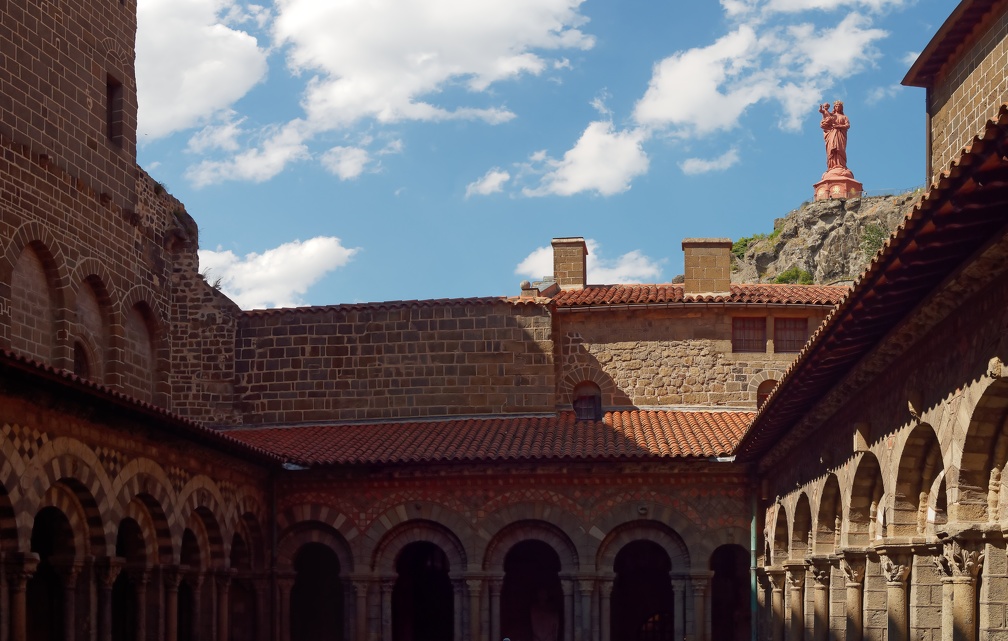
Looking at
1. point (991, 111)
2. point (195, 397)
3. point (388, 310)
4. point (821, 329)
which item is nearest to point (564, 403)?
point (388, 310)

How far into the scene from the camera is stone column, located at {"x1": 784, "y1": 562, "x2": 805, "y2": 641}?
23.6m

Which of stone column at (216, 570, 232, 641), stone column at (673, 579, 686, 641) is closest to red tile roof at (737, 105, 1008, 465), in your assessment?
stone column at (673, 579, 686, 641)

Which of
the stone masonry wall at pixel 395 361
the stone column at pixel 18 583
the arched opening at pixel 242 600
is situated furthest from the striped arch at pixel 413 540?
the stone column at pixel 18 583

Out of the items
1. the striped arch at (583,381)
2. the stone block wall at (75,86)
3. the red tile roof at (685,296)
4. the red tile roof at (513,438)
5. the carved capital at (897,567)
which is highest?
the stone block wall at (75,86)

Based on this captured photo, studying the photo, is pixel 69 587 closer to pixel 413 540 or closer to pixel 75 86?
pixel 413 540

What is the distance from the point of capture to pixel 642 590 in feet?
105

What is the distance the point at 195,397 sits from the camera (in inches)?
1259

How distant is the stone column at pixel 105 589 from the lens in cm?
1958

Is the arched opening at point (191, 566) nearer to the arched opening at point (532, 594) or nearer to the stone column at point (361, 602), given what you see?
the stone column at point (361, 602)

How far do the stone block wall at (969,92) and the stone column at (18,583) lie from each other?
12.7 m

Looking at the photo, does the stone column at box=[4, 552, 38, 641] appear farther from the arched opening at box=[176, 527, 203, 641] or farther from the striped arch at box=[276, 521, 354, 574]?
the striped arch at box=[276, 521, 354, 574]

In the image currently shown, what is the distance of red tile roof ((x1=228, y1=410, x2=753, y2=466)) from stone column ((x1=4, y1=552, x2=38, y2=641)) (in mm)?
10146

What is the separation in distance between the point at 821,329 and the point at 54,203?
49.7 feet

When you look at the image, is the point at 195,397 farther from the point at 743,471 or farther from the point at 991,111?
the point at 991,111
